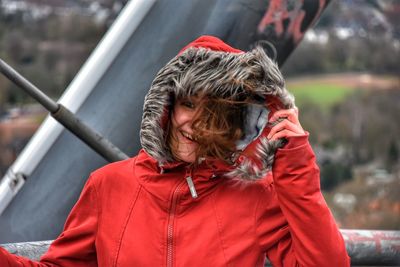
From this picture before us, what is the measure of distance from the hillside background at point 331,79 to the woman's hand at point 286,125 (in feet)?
119

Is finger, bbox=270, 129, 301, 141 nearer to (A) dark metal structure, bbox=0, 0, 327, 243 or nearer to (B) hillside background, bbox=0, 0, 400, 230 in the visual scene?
(A) dark metal structure, bbox=0, 0, 327, 243

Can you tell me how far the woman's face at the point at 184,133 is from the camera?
2100 mm

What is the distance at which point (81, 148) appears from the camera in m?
3.17

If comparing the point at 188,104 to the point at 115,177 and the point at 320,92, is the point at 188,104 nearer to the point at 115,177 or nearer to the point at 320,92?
the point at 115,177

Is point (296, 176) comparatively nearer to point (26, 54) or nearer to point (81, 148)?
point (81, 148)

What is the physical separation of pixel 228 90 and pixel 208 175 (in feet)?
0.60

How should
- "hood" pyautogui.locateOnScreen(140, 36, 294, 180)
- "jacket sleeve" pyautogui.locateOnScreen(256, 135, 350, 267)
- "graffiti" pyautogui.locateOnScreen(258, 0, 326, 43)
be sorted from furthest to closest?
1. "graffiti" pyautogui.locateOnScreen(258, 0, 326, 43)
2. "hood" pyautogui.locateOnScreen(140, 36, 294, 180)
3. "jacket sleeve" pyautogui.locateOnScreen(256, 135, 350, 267)

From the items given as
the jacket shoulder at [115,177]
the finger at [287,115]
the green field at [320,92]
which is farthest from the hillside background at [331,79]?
the finger at [287,115]

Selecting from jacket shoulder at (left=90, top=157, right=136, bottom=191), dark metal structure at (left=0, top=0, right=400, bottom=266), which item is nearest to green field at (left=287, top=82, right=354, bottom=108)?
dark metal structure at (left=0, top=0, right=400, bottom=266)

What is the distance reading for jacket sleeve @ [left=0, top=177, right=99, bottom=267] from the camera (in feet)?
7.16

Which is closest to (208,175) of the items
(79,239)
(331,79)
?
(79,239)

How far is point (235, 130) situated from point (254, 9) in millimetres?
1162

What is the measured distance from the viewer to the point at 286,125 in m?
2.01

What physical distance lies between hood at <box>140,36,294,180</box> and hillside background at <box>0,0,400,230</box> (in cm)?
3618
